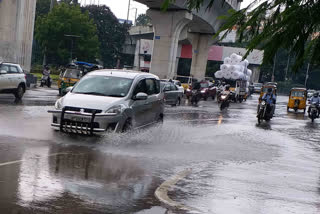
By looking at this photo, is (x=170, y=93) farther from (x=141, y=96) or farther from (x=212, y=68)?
(x=212, y=68)

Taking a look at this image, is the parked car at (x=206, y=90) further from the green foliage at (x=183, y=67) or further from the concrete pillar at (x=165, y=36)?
the green foliage at (x=183, y=67)

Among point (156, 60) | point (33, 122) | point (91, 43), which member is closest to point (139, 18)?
point (91, 43)

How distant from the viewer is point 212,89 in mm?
43844

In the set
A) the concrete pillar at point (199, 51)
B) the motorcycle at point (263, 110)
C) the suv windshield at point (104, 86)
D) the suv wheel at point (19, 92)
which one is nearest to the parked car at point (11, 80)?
the suv wheel at point (19, 92)

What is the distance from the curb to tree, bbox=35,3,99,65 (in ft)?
193

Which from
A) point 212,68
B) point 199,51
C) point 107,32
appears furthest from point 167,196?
point 212,68

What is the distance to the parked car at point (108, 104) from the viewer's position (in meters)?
10.9

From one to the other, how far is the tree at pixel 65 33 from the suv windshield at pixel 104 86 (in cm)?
5365

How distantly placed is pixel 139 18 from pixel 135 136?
185843mm

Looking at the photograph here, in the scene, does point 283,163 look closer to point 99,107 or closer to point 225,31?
point 99,107

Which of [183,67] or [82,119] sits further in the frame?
[183,67]

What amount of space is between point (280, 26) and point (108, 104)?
22.4 ft

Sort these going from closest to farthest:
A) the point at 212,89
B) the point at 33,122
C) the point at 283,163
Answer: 1. the point at 283,163
2. the point at 33,122
3. the point at 212,89

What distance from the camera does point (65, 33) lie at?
216ft
